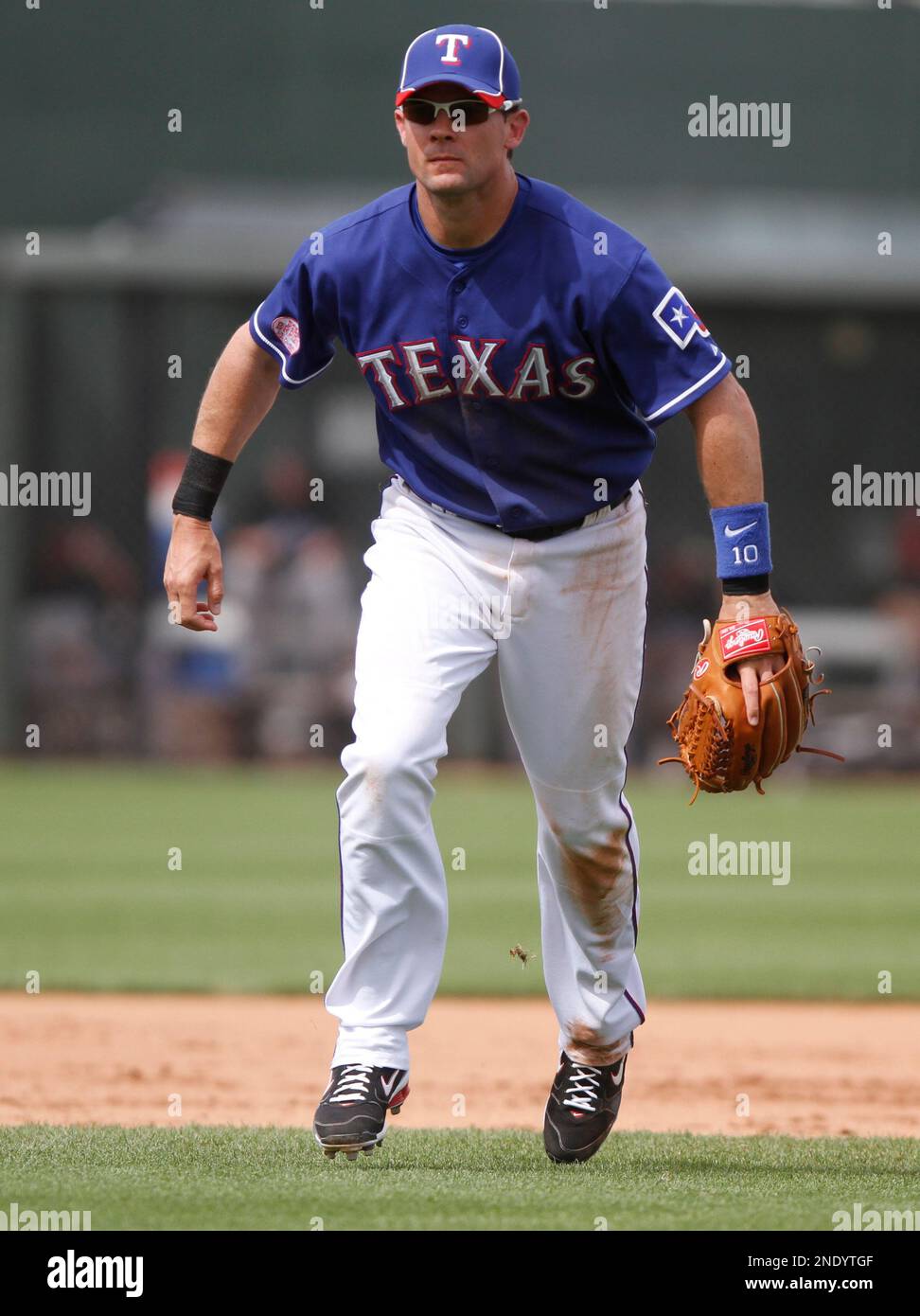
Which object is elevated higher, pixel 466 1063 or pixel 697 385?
pixel 697 385

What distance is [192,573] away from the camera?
3928mm

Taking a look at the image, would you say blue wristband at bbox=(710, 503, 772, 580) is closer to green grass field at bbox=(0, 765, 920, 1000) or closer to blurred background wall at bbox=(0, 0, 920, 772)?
green grass field at bbox=(0, 765, 920, 1000)

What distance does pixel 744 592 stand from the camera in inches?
151

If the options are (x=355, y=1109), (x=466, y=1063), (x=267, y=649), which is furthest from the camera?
(x=267, y=649)

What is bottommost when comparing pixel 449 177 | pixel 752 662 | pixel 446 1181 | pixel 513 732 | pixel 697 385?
pixel 446 1181

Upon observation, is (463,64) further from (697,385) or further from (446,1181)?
(446,1181)

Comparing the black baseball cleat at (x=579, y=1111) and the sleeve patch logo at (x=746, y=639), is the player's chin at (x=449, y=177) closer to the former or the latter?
the sleeve patch logo at (x=746, y=639)

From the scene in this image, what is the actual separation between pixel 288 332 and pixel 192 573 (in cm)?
53

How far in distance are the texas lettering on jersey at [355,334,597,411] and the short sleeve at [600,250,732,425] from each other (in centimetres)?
11

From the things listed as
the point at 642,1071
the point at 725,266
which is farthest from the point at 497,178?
the point at 725,266

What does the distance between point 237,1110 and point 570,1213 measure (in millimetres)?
1578

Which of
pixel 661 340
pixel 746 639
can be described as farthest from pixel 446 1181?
pixel 661 340

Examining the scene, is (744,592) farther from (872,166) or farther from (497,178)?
(872,166)

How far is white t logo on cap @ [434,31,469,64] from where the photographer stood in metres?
3.73
